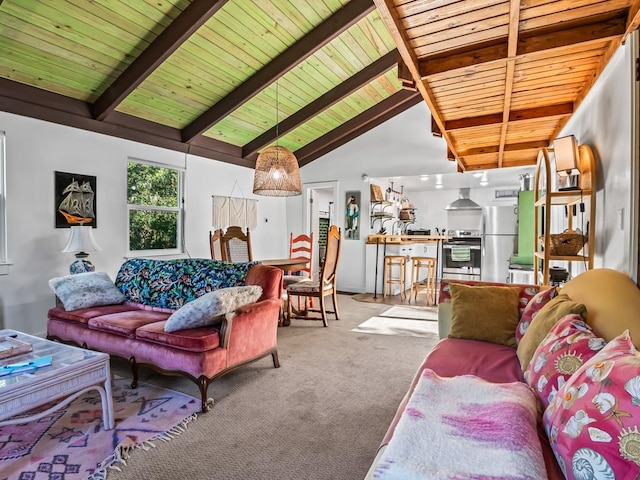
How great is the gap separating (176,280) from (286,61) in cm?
276

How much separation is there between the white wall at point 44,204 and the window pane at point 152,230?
0.20 metres

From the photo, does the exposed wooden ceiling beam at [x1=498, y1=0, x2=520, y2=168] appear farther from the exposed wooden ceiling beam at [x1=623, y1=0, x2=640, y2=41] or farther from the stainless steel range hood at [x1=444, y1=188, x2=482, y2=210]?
the stainless steel range hood at [x1=444, y1=188, x2=482, y2=210]

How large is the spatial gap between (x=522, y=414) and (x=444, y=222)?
8.23 meters

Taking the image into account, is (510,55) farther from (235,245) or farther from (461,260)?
(461,260)

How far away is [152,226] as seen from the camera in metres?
5.01

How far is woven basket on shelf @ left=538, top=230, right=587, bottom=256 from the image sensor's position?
2.66 meters

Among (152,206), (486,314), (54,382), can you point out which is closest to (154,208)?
(152,206)

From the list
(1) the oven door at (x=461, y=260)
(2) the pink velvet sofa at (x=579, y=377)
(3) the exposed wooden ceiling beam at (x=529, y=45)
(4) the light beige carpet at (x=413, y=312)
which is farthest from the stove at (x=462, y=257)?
(3) the exposed wooden ceiling beam at (x=529, y=45)

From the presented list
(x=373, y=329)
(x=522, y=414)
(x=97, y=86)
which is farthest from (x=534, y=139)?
(x=97, y=86)

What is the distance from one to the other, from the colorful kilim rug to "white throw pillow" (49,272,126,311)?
0.98 m

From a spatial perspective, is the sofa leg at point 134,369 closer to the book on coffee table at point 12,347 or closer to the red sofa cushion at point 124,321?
the red sofa cushion at point 124,321

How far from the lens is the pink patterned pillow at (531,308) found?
218 centimetres

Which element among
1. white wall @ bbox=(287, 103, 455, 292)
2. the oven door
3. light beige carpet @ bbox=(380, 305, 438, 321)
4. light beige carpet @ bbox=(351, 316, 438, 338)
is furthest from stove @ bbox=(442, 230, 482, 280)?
light beige carpet @ bbox=(351, 316, 438, 338)

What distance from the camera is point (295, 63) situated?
13.6ft
